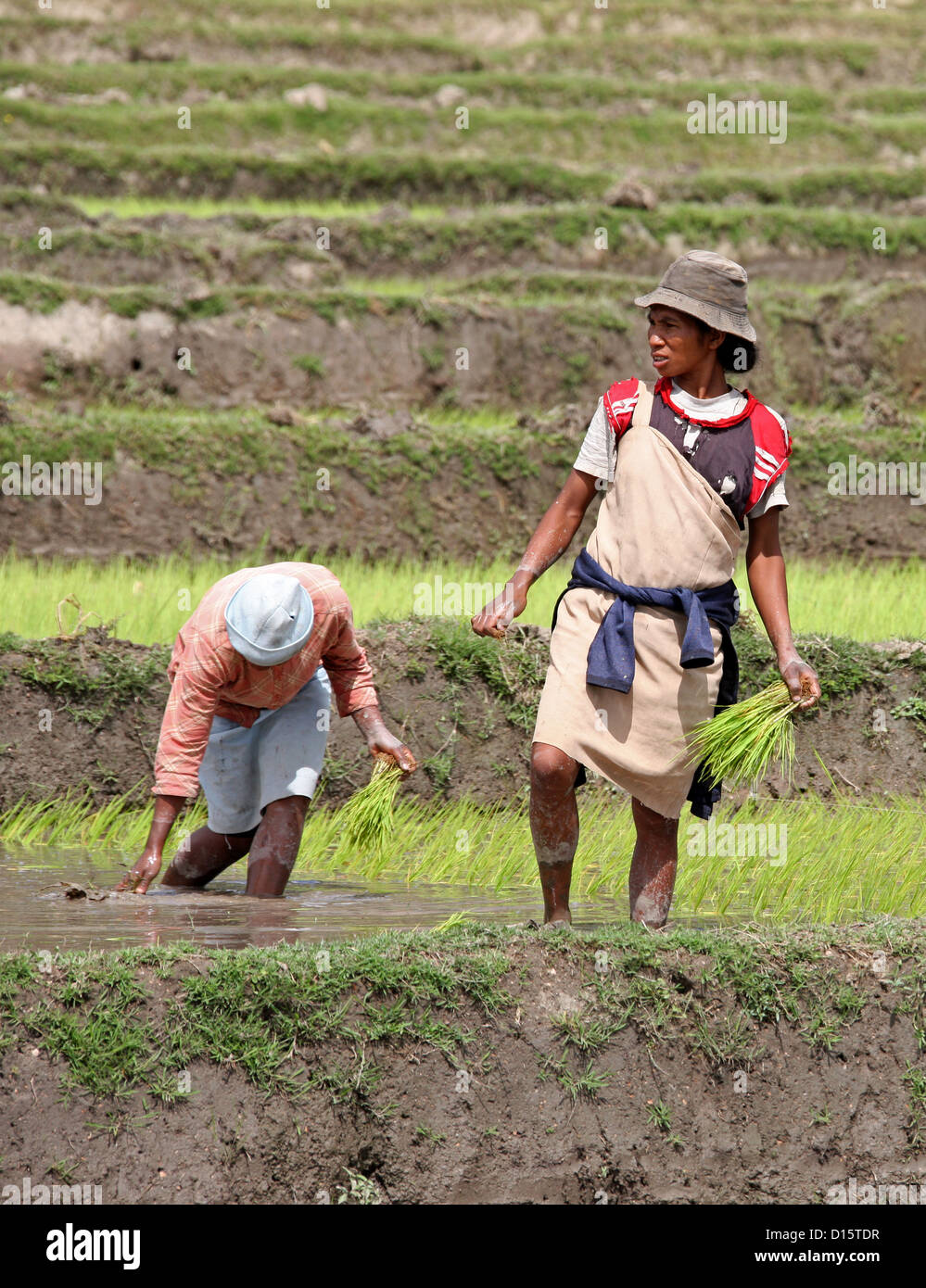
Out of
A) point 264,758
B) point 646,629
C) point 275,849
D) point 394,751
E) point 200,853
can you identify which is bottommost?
point 200,853

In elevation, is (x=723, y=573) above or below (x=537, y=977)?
above

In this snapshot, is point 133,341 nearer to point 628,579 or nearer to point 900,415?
point 900,415

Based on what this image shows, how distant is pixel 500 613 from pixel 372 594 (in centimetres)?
444

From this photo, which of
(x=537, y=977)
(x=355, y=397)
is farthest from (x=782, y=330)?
(x=537, y=977)

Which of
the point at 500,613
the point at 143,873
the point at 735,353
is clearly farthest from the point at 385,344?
the point at 500,613

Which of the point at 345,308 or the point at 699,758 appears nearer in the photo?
the point at 699,758

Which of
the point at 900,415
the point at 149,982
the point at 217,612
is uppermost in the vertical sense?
the point at 217,612

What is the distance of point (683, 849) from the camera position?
18.0ft

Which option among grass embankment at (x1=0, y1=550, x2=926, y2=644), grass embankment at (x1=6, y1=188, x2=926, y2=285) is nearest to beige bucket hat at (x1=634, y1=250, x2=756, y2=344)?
grass embankment at (x1=0, y1=550, x2=926, y2=644)

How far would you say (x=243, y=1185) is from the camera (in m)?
3.38

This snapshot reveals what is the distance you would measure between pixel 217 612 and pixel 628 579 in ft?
4.25

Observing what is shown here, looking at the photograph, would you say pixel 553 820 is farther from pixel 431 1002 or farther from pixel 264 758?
pixel 264 758

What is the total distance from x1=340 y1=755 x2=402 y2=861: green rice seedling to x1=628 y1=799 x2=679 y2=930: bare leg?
88 cm

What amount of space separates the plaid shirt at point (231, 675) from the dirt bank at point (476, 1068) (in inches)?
43.0
